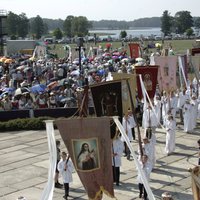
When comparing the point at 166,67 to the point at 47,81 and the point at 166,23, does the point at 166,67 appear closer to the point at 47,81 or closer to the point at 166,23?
the point at 47,81

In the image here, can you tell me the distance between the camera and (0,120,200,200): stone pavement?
46.1ft

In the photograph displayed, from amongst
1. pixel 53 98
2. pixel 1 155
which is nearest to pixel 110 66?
pixel 53 98

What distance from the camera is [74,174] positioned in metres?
15.8

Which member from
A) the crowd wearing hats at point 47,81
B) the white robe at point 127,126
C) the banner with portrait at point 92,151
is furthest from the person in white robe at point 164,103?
the banner with portrait at point 92,151

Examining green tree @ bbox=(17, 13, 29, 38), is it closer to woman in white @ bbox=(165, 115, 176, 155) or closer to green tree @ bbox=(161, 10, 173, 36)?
green tree @ bbox=(161, 10, 173, 36)

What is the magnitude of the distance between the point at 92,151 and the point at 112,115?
214 centimetres

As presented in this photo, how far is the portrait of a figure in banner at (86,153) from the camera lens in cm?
960

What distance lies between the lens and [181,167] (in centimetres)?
1606

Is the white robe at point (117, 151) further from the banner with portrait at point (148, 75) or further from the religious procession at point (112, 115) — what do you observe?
the banner with portrait at point (148, 75)

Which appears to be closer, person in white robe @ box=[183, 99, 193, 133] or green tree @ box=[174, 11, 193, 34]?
person in white robe @ box=[183, 99, 193, 133]

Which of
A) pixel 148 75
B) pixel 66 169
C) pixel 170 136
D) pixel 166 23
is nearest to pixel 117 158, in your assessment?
pixel 66 169

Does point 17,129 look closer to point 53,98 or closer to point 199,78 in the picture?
point 53,98

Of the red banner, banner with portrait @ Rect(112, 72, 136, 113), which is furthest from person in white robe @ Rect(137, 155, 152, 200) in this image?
the red banner

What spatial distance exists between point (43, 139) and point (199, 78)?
24.7 feet
